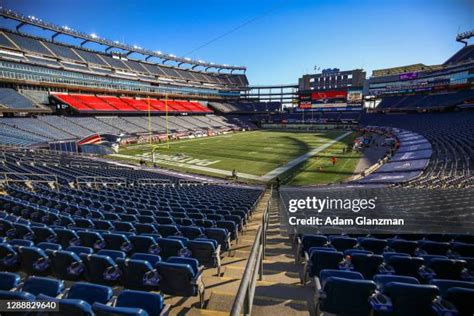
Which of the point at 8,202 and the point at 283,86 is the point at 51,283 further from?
the point at 283,86

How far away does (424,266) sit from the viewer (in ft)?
14.9

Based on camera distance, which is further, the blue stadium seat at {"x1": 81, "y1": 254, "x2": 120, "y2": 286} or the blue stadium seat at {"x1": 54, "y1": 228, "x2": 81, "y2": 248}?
the blue stadium seat at {"x1": 54, "y1": 228, "x2": 81, "y2": 248}

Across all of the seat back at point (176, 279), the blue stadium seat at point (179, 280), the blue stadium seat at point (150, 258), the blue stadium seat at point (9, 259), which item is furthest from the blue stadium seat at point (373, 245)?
the blue stadium seat at point (9, 259)

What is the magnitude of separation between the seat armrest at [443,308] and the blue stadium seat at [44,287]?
4.75 m

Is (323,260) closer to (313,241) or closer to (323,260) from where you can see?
(323,260)

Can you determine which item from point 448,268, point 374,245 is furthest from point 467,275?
point 374,245

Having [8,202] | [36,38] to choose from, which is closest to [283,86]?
[36,38]

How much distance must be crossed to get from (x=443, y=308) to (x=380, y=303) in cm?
67

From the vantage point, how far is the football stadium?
3816 mm

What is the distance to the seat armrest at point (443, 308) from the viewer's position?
311cm

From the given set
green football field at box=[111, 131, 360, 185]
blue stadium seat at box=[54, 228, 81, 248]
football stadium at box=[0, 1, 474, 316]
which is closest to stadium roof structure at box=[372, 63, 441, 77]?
football stadium at box=[0, 1, 474, 316]

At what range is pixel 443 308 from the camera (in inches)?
125

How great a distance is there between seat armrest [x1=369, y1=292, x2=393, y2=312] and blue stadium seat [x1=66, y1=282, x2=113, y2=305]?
3337 mm

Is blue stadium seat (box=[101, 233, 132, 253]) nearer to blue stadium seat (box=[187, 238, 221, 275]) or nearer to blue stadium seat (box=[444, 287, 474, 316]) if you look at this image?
blue stadium seat (box=[187, 238, 221, 275])
